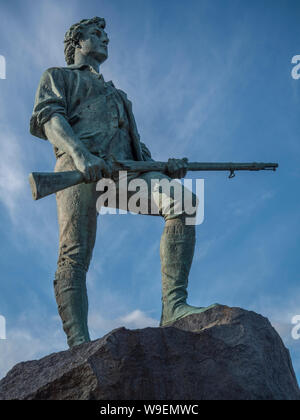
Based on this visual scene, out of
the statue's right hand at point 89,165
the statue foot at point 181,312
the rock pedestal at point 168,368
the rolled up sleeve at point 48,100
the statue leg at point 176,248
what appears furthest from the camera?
the rolled up sleeve at point 48,100

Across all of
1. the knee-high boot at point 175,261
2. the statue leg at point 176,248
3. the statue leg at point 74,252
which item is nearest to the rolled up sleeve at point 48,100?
the statue leg at point 74,252

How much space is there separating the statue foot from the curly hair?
3715 millimetres

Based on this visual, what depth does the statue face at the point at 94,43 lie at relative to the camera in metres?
7.61

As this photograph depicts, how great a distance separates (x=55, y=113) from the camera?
6.77m

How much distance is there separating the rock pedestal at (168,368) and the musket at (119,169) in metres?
1.67

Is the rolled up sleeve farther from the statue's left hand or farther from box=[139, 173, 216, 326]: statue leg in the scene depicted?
box=[139, 173, 216, 326]: statue leg

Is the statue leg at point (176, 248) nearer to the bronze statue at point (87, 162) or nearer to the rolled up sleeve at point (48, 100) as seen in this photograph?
the bronze statue at point (87, 162)

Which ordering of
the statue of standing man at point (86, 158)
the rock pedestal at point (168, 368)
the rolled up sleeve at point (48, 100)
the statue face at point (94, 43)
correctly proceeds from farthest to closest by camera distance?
the statue face at point (94, 43) < the rolled up sleeve at point (48, 100) < the statue of standing man at point (86, 158) < the rock pedestal at point (168, 368)

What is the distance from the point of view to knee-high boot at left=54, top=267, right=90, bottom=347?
597 cm

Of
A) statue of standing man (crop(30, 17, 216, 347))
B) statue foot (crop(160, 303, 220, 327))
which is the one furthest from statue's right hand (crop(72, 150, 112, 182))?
statue foot (crop(160, 303, 220, 327))

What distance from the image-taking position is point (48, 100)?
6.85 metres

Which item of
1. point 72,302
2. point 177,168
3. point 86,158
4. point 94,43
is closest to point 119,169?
point 86,158

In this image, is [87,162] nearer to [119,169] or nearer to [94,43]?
[119,169]
